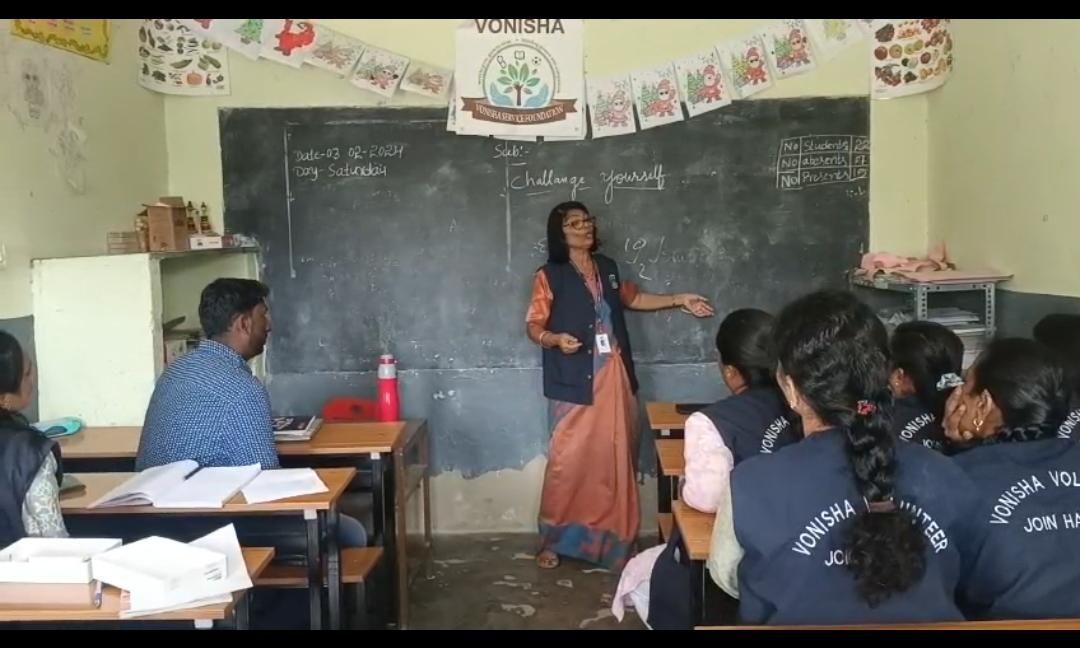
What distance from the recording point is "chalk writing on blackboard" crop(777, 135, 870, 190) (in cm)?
428

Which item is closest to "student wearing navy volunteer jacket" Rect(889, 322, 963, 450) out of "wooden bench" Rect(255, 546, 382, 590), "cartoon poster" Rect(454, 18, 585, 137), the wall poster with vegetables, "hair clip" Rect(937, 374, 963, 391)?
"hair clip" Rect(937, 374, 963, 391)

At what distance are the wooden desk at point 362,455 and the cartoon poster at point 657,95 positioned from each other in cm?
182

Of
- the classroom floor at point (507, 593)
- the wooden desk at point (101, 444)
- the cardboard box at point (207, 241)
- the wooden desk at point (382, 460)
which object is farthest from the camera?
the cardboard box at point (207, 241)

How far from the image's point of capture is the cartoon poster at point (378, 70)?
4234 millimetres

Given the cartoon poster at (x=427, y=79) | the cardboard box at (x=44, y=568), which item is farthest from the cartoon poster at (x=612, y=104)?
the cardboard box at (x=44, y=568)

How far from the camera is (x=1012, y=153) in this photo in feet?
11.6

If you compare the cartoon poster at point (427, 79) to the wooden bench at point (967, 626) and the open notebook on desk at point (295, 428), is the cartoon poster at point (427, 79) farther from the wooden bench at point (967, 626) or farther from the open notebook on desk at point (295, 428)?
the wooden bench at point (967, 626)

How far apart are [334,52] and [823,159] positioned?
2.23 m

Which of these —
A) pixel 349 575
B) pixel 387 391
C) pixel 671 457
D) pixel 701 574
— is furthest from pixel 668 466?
pixel 387 391

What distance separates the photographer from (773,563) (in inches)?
63.8

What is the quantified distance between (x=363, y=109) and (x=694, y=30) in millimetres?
1524

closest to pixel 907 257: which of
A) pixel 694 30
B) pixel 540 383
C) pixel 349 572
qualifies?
pixel 694 30

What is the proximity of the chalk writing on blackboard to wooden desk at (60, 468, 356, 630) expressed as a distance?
8.41ft

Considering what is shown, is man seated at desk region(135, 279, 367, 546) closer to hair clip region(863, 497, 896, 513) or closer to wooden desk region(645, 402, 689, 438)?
wooden desk region(645, 402, 689, 438)
